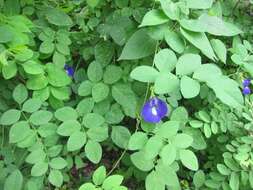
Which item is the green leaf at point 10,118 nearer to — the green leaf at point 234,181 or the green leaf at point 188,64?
the green leaf at point 188,64

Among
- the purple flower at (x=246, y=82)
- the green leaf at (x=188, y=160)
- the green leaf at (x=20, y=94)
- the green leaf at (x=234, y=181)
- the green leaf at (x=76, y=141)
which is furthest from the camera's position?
the purple flower at (x=246, y=82)

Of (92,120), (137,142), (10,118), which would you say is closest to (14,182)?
(10,118)

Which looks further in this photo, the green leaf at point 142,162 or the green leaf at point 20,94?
the green leaf at point 20,94

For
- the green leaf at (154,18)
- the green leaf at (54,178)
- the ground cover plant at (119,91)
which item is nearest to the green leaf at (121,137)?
the ground cover plant at (119,91)

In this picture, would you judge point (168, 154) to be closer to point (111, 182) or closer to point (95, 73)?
point (111, 182)

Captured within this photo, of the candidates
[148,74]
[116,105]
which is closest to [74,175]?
[116,105]

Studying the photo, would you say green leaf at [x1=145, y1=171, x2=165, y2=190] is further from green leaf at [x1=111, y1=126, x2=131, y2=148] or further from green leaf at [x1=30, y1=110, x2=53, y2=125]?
green leaf at [x1=30, y1=110, x2=53, y2=125]

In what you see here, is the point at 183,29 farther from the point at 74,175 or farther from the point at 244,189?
the point at 74,175
